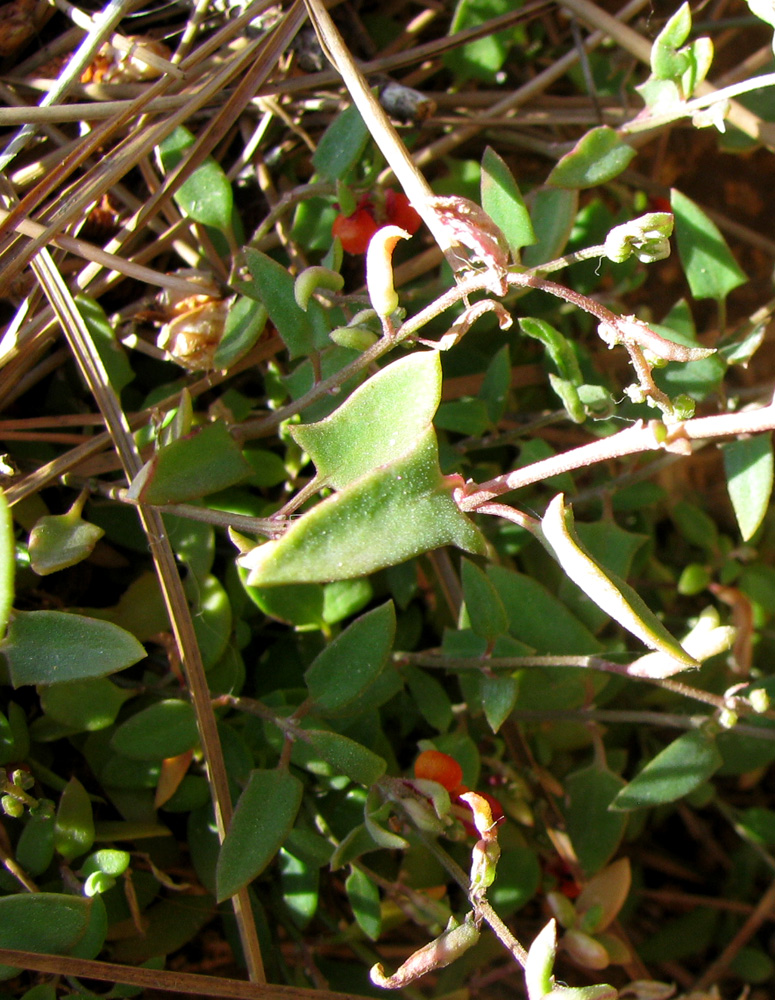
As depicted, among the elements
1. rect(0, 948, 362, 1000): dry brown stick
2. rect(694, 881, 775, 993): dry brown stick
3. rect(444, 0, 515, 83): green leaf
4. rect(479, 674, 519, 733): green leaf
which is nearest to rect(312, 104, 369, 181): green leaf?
rect(444, 0, 515, 83): green leaf

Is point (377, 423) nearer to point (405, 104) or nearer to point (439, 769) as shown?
point (439, 769)

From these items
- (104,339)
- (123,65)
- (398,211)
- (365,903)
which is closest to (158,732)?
(365,903)

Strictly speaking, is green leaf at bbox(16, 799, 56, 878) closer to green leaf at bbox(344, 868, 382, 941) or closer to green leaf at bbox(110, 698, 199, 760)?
green leaf at bbox(110, 698, 199, 760)

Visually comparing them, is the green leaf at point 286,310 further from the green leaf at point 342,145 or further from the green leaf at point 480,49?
the green leaf at point 480,49

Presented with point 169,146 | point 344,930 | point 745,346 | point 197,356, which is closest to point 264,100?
point 169,146

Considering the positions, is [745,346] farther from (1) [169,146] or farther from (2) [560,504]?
(1) [169,146]

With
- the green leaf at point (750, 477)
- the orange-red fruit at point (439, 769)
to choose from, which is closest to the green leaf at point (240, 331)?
the orange-red fruit at point (439, 769)
